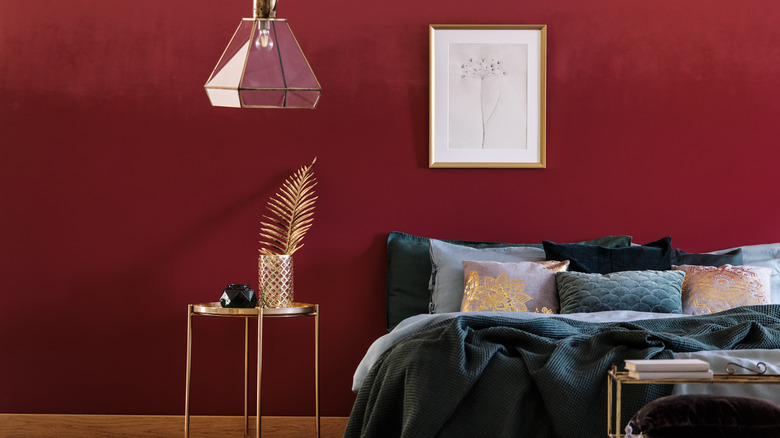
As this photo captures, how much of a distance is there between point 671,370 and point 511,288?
1702mm

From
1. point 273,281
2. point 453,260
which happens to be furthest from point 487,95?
point 273,281

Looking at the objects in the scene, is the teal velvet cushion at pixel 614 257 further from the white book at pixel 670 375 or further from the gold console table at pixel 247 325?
the white book at pixel 670 375

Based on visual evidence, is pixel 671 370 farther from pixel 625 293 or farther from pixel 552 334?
pixel 625 293

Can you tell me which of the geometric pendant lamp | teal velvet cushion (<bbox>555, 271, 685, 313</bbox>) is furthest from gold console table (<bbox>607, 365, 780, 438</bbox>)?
teal velvet cushion (<bbox>555, 271, 685, 313</bbox>)

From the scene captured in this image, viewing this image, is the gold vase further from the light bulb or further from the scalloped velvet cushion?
the scalloped velvet cushion

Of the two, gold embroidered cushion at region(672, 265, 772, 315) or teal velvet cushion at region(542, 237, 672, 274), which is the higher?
teal velvet cushion at region(542, 237, 672, 274)

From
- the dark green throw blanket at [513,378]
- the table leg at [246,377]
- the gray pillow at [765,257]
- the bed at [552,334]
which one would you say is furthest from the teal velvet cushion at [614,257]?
the table leg at [246,377]

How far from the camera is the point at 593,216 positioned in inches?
176

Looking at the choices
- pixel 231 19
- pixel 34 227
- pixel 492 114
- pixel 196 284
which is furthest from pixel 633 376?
pixel 34 227

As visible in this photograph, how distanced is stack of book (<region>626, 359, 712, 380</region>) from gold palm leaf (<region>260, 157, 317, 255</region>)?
2.39 meters

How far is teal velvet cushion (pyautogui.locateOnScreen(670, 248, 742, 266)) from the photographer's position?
413 cm

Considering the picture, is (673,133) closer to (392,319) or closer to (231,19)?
(392,319)

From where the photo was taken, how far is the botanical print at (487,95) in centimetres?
446

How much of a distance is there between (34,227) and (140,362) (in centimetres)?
94
